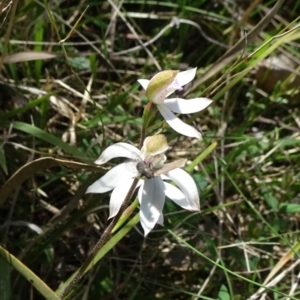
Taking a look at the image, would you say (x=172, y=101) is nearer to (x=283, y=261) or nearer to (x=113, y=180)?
(x=113, y=180)

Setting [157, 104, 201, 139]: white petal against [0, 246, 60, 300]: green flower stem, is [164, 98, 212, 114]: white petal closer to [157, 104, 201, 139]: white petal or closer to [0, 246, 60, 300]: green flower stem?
[157, 104, 201, 139]: white petal

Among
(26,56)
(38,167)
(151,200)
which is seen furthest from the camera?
(26,56)

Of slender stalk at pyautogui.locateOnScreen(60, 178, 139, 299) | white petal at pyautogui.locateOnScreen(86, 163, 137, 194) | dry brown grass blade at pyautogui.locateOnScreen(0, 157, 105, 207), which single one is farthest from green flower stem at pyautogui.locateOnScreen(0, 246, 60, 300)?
white petal at pyautogui.locateOnScreen(86, 163, 137, 194)

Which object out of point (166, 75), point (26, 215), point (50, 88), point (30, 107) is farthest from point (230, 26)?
point (166, 75)

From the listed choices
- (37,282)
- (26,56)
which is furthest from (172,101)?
(26,56)

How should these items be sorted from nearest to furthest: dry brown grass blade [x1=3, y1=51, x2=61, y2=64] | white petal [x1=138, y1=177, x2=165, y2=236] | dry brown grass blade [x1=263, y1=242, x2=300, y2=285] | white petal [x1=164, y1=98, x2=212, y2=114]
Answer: white petal [x1=138, y1=177, x2=165, y2=236] → white petal [x1=164, y1=98, x2=212, y2=114] → dry brown grass blade [x1=263, y1=242, x2=300, y2=285] → dry brown grass blade [x1=3, y1=51, x2=61, y2=64]

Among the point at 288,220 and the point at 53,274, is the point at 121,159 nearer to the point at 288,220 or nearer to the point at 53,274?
the point at 53,274

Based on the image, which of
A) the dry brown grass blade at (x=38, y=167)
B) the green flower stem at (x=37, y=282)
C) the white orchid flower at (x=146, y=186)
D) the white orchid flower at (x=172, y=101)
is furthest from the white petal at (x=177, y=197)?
the green flower stem at (x=37, y=282)

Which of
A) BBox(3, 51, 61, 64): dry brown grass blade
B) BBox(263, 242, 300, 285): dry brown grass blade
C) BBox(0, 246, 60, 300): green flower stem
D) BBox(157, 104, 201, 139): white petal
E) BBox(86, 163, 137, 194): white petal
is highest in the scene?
BBox(157, 104, 201, 139): white petal
